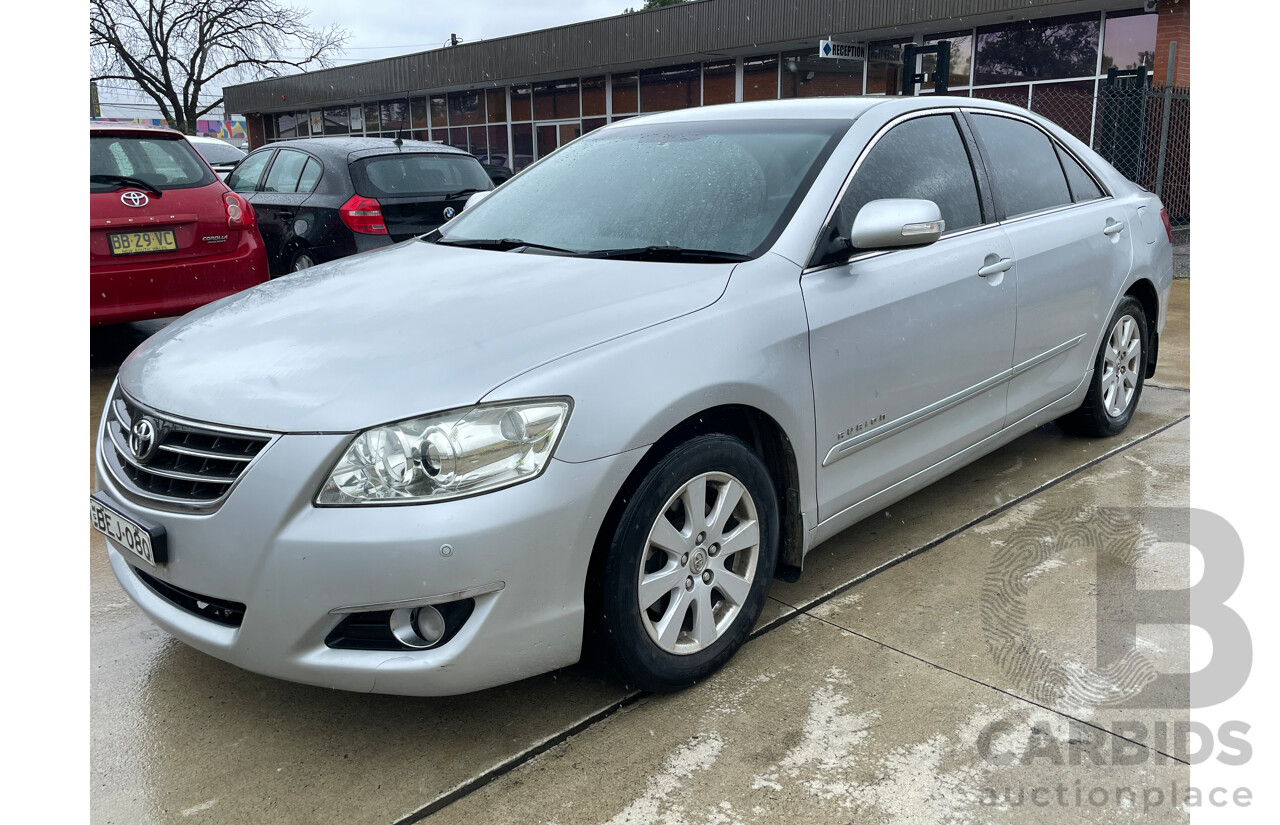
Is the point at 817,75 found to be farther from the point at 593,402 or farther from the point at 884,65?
the point at 593,402

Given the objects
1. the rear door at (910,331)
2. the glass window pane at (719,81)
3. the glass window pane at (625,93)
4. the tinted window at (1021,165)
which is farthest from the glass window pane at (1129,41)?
the rear door at (910,331)

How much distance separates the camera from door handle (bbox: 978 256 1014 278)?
350cm

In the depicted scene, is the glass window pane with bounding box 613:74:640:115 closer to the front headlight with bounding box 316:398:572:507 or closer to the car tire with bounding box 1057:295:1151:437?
the car tire with bounding box 1057:295:1151:437

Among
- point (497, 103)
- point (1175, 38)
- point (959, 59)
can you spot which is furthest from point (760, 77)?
point (497, 103)

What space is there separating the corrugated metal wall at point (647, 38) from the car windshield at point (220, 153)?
845 centimetres

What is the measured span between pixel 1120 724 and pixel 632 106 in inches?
860

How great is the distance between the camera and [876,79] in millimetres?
18578

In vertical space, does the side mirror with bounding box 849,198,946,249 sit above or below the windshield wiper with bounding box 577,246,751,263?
above

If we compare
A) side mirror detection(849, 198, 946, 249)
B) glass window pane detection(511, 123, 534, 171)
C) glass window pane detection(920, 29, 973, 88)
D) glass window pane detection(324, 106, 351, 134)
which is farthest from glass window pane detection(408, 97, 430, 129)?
side mirror detection(849, 198, 946, 249)

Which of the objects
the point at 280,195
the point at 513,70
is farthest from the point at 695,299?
the point at 513,70

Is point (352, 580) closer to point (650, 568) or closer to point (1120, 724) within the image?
point (650, 568)

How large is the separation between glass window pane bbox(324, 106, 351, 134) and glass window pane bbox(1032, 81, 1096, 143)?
23.6 meters

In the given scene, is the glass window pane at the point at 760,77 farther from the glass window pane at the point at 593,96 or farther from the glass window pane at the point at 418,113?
the glass window pane at the point at 418,113

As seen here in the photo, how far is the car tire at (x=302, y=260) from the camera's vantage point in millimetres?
8273
